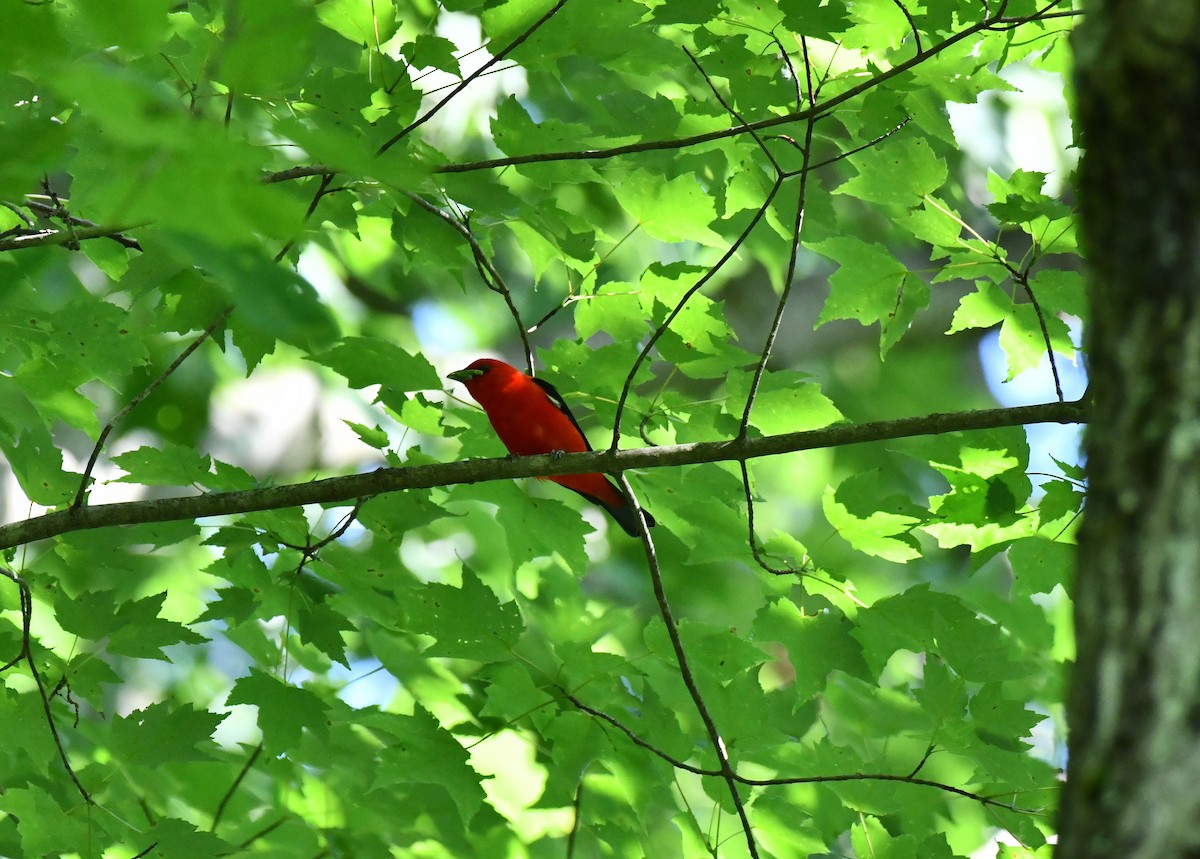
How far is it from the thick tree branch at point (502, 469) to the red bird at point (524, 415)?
5.46 ft

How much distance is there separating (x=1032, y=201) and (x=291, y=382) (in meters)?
5.01

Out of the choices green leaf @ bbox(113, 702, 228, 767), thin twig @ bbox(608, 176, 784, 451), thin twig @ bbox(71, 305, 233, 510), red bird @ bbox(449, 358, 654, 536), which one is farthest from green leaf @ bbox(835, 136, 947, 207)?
green leaf @ bbox(113, 702, 228, 767)

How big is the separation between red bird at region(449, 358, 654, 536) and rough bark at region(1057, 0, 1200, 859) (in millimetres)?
3570

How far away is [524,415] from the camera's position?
4.73 meters

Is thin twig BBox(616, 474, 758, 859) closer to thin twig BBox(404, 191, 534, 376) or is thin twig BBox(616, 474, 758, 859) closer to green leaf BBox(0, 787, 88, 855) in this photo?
thin twig BBox(404, 191, 534, 376)

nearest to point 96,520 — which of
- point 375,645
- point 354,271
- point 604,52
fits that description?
point 375,645

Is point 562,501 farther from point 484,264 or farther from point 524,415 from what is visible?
point 524,415

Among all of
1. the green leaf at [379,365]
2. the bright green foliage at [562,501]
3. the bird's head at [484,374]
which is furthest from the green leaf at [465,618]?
the bird's head at [484,374]

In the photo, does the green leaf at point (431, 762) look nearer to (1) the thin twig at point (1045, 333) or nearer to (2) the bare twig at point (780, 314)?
(2) the bare twig at point (780, 314)

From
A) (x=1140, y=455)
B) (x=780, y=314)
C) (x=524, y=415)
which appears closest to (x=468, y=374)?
(x=524, y=415)

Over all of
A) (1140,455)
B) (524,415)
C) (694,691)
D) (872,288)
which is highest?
(524,415)

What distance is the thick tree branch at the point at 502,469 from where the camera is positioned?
100 inches

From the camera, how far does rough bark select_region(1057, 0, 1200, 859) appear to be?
86 centimetres

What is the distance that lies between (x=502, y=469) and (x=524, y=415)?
1887 millimetres
